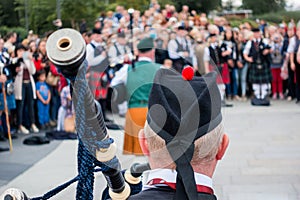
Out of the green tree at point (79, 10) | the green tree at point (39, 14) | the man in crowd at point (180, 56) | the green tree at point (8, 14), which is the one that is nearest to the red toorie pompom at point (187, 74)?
the man in crowd at point (180, 56)

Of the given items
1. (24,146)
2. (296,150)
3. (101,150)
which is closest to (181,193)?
(101,150)

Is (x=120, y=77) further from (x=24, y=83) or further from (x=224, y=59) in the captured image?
(x=224, y=59)

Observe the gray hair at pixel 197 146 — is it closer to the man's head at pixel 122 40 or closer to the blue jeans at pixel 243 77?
the man's head at pixel 122 40

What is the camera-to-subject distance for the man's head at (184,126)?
1.61 metres

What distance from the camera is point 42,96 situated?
9758 mm

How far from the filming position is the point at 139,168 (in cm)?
241

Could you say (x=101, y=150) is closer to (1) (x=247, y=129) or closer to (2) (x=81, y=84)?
(2) (x=81, y=84)

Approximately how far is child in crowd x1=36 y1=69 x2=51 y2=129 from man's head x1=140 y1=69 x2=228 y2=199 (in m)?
8.21

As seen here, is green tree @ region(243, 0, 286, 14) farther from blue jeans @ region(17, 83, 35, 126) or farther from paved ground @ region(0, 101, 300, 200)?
blue jeans @ region(17, 83, 35, 126)

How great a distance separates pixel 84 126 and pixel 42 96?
8.27 metres

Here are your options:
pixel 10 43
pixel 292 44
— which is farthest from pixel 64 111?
pixel 292 44

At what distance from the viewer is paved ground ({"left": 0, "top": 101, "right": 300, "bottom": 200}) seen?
5492mm

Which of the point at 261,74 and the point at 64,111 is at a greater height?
the point at 64,111

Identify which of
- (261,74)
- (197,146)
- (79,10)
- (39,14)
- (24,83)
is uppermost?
(197,146)
